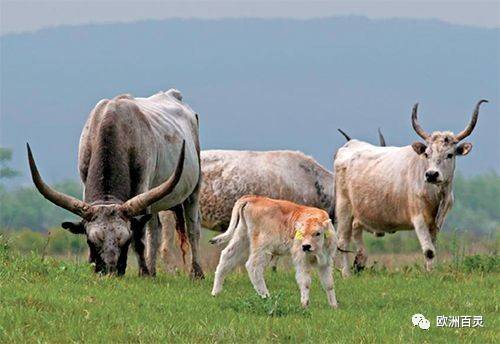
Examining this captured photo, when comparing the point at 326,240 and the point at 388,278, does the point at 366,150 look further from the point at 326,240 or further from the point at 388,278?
the point at 326,240

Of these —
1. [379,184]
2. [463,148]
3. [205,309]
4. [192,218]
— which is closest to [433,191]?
[463,148]

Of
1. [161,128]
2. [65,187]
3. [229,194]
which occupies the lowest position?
Answer: [65,187]

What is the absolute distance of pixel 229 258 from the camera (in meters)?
12.1

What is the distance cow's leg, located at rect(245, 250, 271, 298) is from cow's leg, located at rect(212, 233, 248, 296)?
416mm

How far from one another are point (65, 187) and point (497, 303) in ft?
363

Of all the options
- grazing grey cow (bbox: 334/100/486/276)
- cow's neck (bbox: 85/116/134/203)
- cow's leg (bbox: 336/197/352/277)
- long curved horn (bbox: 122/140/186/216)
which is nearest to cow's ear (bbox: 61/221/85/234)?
cow's neck (bbox: 85/116/134/203)

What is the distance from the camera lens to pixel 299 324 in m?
9.86

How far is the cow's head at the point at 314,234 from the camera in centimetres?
1101

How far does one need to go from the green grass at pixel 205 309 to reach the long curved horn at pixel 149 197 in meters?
0.76

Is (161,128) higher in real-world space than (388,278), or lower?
higher

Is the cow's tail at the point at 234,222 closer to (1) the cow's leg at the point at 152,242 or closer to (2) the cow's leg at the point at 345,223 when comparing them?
(1) the cow's leg at the point at 152,242

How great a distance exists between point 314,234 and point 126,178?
3.51 meters

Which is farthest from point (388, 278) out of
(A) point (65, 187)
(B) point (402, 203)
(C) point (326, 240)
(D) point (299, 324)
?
(A) point (65, 187)

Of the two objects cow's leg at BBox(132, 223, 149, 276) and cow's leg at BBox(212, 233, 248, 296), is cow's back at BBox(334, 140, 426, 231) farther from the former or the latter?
cow's leg at BBox(212, 233, 248, 296)
